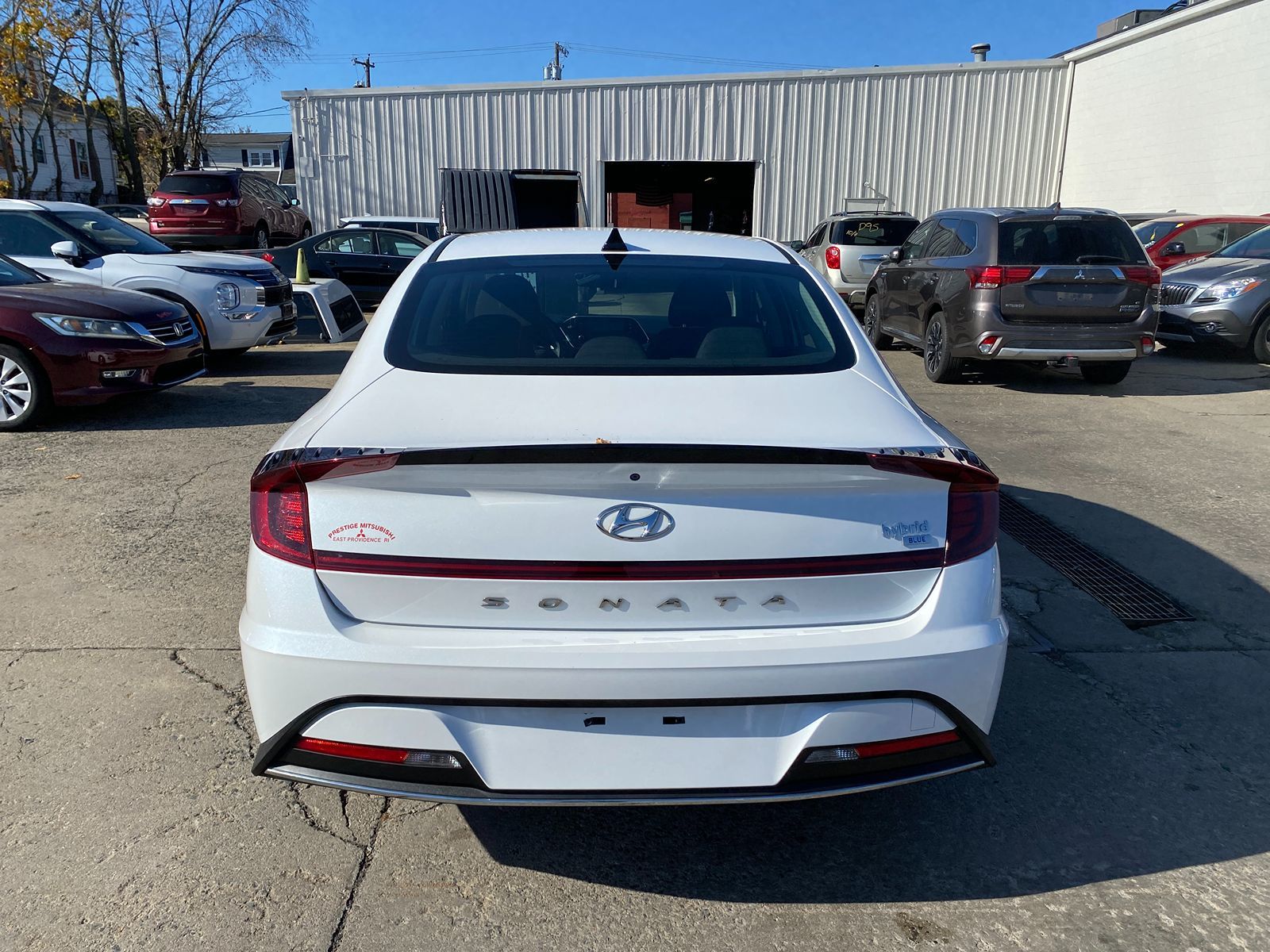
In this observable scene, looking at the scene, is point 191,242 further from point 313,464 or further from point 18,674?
point 313,464

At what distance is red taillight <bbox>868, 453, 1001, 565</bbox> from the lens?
222cm

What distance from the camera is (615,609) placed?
2188mm

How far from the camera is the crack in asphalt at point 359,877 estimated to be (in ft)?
7.48

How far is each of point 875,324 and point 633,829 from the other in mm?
10249

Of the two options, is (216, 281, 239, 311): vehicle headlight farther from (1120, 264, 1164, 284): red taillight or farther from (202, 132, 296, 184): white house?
(202, 132, 296, 184): white house

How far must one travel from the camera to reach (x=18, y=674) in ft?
11.7

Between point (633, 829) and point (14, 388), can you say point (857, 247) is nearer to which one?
point (14, 388)

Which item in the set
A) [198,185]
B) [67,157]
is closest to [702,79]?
[198,185]

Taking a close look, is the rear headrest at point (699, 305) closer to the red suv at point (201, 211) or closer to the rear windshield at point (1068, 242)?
the rear windshield at point (1068, 242)

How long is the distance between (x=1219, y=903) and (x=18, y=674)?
394 centimetres


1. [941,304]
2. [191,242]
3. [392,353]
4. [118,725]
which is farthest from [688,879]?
[191,242]

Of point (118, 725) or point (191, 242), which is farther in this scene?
point (191, 242)

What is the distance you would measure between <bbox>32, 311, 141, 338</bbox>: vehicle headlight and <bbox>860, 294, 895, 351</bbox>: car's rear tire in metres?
8.12

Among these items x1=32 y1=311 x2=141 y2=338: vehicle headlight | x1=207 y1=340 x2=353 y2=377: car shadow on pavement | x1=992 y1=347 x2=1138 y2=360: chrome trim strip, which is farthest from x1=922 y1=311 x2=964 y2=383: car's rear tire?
x1=32 y1=311 x2=141 y2=338: vehicle headlight
